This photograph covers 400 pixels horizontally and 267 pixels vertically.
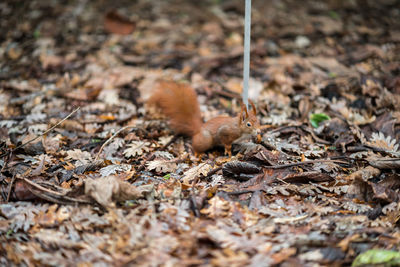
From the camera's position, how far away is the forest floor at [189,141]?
180 cm

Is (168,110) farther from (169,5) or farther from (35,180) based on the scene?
(169,5)

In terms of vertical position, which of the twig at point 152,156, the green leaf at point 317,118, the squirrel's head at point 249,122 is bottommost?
the twig at point 152,156

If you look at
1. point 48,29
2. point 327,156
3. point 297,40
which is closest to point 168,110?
point 327,156

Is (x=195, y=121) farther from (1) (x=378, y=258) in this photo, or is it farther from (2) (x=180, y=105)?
(1) (x=378, y=258)

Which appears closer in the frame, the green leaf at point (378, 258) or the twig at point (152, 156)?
the green leaf at point (378, 258)

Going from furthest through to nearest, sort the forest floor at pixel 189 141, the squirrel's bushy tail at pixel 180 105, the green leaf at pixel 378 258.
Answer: the squirrel's bushy tail at pixel 180 105 < the forest floor at pixel 189 141 < the green leaf at pixel 378 258

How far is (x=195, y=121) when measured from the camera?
9.45 ft

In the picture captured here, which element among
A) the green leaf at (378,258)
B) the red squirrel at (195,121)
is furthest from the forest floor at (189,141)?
the red squirrel at (195,121)

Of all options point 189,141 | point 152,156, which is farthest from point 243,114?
point 152,156

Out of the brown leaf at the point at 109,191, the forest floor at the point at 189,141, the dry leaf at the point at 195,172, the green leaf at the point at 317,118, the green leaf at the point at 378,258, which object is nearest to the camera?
the green leaf at the point at 378,258

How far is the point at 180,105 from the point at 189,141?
1.19 ft

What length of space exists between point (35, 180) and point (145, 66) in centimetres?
252

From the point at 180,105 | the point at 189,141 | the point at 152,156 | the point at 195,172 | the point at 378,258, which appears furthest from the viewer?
the point at 189,141

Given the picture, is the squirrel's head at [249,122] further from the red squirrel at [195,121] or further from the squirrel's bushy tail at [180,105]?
the squirrel's bushy tail at [180,105]
